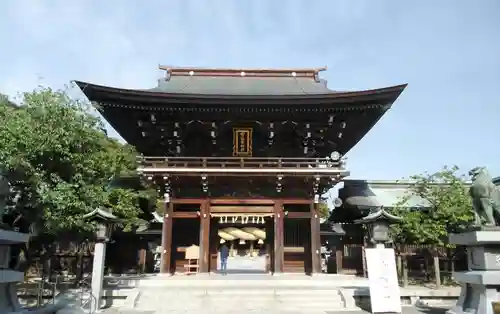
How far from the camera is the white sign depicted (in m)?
11.7

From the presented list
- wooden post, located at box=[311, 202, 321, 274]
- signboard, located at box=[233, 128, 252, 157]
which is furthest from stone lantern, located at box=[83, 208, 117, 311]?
wooden post, located at box=[311, 202, 321, 274]

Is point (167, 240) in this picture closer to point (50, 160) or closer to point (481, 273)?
point (50, 160)

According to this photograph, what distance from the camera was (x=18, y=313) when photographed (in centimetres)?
994

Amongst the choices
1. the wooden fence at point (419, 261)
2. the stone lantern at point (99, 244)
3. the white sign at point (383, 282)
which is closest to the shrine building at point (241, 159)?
the wooden fence at point (419, 261)

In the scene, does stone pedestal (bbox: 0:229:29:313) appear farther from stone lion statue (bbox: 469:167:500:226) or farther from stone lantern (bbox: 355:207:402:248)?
stone lion statue (bbox: 469:167:500:226)

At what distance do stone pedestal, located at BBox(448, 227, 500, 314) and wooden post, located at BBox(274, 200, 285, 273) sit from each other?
8845mm

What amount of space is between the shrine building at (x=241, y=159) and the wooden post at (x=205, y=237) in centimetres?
5

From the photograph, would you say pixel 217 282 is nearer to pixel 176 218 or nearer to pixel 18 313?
pixel 176 218

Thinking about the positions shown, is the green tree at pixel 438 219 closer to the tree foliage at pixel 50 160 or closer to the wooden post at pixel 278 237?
the wooden post at pixel 278 237

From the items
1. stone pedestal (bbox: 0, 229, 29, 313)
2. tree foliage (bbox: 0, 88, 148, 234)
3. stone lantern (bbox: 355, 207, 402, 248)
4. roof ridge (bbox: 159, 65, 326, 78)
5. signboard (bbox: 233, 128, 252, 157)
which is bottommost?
stone pedestal (bbox: 0, 229, 29, 313)

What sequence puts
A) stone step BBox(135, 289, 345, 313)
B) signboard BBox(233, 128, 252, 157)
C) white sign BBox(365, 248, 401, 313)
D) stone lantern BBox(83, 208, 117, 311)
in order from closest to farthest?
white sign BBox(365, 248, 401, 313)
stone lantern BBox(83, 208, 117, 311)
stone step BBox(135, 289, 345, 313)
signboard BBox(233, 128, 252, 157)

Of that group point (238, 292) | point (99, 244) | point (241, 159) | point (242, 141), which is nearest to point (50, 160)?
point (99, 244)

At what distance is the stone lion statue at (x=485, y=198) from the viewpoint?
10.1 meters

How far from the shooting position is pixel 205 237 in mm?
18469
